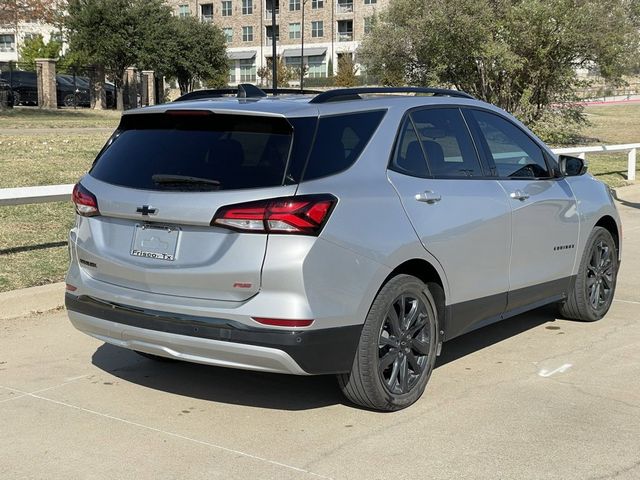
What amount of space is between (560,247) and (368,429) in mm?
2453

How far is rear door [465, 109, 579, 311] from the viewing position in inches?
232

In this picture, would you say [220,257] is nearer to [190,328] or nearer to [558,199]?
[190,328]

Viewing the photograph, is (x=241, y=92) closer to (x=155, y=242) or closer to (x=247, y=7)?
(x=155, y=242)

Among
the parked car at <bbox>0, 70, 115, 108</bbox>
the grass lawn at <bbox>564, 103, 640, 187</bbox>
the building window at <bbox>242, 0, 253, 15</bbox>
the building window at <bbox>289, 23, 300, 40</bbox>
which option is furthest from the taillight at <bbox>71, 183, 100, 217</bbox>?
the building window at <bbox>242, 0, 253, 15</bbox>

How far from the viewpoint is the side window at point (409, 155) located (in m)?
5.05

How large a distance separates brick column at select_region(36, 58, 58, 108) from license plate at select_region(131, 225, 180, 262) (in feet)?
133

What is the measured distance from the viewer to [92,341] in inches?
256

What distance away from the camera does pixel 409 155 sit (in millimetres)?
5160

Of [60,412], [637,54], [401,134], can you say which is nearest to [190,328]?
[60,412]

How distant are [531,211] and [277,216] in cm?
240

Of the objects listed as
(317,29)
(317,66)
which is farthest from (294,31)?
(317,66)

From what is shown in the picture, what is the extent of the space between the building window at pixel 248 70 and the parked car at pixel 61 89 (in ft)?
168

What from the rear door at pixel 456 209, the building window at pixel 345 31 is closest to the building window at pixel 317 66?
the building window at pixel 345 31

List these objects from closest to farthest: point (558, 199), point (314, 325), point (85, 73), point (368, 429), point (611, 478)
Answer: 1. point (611, 478)
2. point (314, 325)
3. point (368, 429)
4. point (558, 199)
5. point (85, 73)
